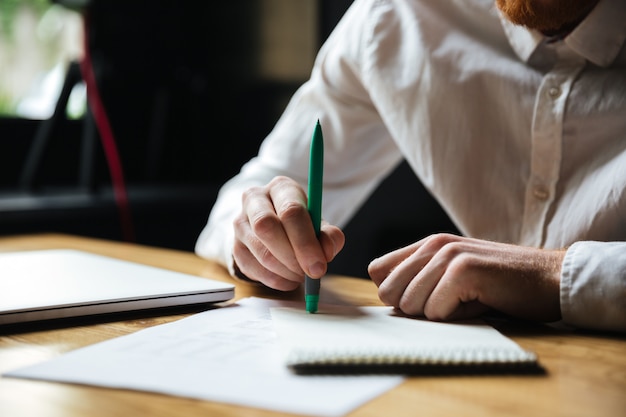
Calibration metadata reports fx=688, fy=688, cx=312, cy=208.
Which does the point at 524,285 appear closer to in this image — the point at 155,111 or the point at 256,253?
the point at 256,253

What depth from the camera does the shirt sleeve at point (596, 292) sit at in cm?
58

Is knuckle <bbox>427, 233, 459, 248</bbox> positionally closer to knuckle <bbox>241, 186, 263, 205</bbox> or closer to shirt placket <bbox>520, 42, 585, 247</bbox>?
knuckle <bbox>241, 186, 263, 205</bbox>

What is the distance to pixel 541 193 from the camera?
2.97 ft

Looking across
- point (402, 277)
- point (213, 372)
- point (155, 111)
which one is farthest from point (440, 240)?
point (155, 111)

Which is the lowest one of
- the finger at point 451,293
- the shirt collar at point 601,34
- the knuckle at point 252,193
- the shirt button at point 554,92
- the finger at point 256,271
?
the finger at point 256,271

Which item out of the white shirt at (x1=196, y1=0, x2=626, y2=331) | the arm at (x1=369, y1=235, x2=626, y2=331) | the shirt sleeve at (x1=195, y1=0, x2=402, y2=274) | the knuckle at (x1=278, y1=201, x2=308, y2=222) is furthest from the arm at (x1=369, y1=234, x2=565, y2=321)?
the shirt sleeve at (x1=195, y1=0, x2=402, y2=274)

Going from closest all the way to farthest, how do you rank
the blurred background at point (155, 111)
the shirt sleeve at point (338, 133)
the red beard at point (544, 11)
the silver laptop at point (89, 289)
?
the silver laptop at point (89, 289)
the red beard at point (544, 11)
the shirt sleeve at point (338, 133)
the blurred background at point (155, 111)

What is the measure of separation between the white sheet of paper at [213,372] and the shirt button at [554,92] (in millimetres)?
529

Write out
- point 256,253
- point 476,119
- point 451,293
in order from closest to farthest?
point 451,293
point 256,253
point 476,119

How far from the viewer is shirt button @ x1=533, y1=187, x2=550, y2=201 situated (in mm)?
901

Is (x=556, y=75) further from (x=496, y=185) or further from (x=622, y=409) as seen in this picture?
(x=622, y=409)

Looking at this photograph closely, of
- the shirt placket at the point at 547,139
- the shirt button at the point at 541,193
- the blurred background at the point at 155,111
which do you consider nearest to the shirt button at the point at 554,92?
the shirt placket at the point at 547,139

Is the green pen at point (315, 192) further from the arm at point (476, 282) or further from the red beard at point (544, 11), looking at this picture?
the red beard at point (544, 11)

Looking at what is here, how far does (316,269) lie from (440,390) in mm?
205
